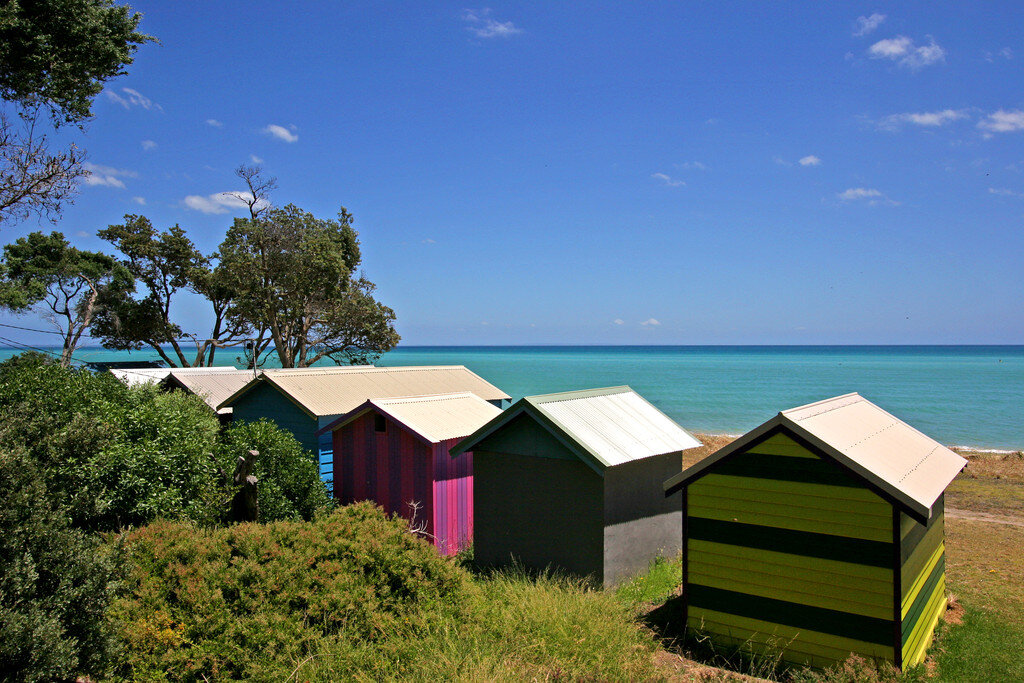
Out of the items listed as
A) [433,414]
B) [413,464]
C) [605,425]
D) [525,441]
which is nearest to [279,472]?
[413,464]

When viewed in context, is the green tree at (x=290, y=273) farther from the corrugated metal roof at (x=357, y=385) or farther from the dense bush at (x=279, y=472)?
the dense bush at (x=279, y=472)

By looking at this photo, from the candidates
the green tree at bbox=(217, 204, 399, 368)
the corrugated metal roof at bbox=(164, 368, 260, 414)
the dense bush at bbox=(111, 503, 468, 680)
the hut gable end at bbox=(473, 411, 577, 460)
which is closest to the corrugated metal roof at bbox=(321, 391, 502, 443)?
the hut gable end at bbox=(473, 411, 577, 460)

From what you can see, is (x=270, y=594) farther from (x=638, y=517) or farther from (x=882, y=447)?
(x=882, y=447)

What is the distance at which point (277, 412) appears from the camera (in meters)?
18.8

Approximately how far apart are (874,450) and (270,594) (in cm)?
836

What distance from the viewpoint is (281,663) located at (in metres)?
7.15

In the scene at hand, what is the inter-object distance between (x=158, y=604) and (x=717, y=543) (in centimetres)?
738

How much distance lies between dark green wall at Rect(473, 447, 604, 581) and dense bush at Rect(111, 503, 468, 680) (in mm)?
3268

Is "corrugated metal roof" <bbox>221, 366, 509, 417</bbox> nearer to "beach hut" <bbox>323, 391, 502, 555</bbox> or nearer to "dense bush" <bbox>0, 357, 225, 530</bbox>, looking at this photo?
"beach hut" <bbox>323, 391, 502, 555</bbox>

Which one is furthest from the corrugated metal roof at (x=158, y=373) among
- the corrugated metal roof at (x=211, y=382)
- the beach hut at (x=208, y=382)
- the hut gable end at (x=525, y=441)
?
the hut gable end at (x=525, y=441)

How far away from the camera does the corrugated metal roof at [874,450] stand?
847cm

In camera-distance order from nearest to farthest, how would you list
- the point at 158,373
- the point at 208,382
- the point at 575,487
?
the point at 575,487 → the point at 208,382 → the point at 158,373

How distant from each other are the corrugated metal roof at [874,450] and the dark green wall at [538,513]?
2.28 m

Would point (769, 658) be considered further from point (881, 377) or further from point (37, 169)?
point (881, 377)
